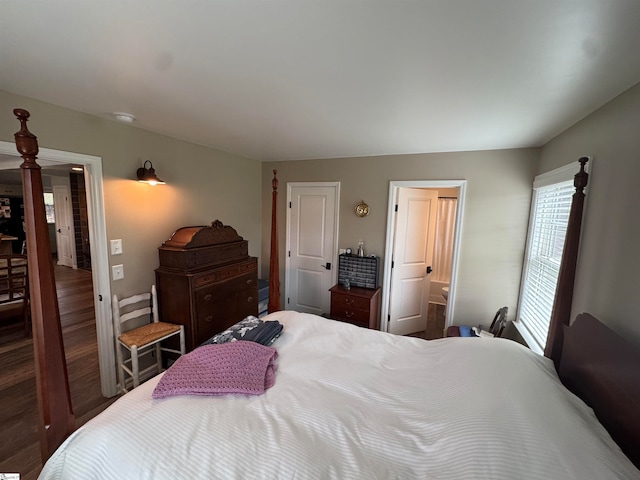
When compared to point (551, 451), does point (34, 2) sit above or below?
above

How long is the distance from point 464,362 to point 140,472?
1438 mm

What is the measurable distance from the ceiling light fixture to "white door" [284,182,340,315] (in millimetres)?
2003

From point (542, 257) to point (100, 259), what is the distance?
3.74m

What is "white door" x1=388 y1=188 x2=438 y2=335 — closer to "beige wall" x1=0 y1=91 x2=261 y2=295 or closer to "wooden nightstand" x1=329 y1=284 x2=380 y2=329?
"wooden nightstand" x1=329 y1=284 x2=380 y2=329

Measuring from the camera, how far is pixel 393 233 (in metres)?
3.29

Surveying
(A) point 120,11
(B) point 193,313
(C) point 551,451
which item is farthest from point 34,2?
(C) point 551,451

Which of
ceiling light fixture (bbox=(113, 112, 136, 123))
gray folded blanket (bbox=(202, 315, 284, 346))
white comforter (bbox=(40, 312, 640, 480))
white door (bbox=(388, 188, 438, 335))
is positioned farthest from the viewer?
white door (bbox=(388, 188, 438, 335))

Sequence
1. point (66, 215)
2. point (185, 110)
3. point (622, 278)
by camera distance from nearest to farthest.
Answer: point (622, 278)
point (185, 110)
point (66, 215)

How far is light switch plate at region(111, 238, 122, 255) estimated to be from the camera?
2207 mm

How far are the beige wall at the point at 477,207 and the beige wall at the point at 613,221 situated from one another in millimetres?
1040

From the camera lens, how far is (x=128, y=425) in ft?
3.37

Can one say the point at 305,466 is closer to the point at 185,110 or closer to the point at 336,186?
the point at 185,110

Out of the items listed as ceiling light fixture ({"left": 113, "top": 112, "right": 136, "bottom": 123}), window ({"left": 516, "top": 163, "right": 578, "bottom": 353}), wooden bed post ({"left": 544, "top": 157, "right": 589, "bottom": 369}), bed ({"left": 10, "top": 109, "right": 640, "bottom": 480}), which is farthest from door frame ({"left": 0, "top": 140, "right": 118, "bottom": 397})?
window ({"left": 516, "top": 163, "right": 578, "bottom": 353})

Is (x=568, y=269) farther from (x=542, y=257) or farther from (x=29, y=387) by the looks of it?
(x=29, y=387)
